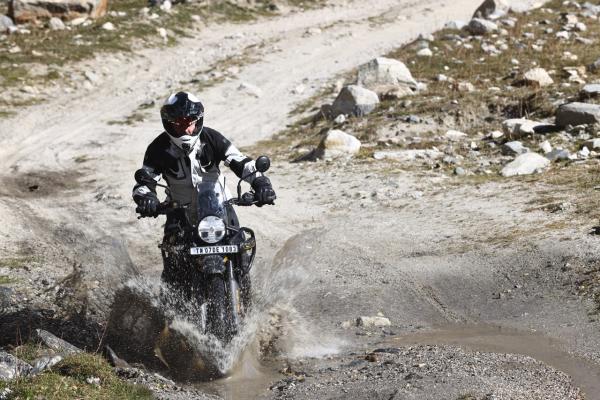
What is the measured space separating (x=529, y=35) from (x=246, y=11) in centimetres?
1046

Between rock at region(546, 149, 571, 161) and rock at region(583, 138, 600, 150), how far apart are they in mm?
400

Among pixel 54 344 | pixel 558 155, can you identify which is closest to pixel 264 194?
pixel 54 344

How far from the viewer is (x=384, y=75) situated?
20.2 m

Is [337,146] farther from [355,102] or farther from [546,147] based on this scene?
[546,147]

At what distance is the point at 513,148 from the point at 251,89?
9.31 meters

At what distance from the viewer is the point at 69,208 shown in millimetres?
13289

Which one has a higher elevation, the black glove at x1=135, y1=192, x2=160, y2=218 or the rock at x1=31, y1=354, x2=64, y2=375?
the black glove at x1=135, y1=192, x2=160, y2=218

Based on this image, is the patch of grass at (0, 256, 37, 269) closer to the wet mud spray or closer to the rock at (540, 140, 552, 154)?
the wet mud spray

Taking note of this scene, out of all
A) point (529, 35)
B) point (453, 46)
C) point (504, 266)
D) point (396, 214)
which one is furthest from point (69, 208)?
point (529, 35)

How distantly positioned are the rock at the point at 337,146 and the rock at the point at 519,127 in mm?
2698

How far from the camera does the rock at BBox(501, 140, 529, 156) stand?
14.4m

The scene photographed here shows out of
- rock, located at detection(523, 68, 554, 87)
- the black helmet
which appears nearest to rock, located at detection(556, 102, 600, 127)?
rock, located at detection(523, 68, 554, 87)

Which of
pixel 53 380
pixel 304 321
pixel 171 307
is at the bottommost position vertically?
pixel 304 321

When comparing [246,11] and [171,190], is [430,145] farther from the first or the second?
[246,11]
